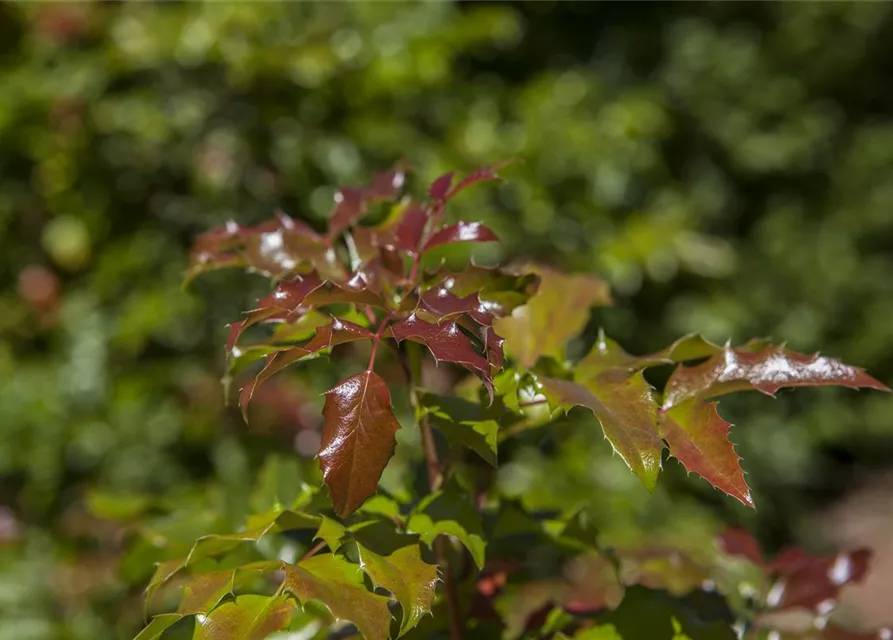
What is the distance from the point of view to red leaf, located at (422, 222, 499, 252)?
88 centimetres

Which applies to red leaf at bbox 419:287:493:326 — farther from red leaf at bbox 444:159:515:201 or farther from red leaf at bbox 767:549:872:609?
red leaf at bbox 767:549:872:609

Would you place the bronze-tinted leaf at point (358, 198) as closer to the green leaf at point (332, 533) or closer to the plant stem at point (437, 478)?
the plant stem at point (437, 478)

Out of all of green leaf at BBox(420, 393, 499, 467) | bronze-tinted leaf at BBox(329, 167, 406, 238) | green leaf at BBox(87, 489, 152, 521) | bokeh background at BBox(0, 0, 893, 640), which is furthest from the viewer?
bokeh background at BBox(0, 0, 893, 640)

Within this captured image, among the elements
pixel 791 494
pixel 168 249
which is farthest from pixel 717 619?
pixel 791 494

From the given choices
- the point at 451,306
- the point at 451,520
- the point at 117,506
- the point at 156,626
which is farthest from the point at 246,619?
the point at 117,506

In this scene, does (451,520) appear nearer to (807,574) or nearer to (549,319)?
(549,319)

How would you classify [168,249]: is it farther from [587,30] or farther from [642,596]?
[587,30]

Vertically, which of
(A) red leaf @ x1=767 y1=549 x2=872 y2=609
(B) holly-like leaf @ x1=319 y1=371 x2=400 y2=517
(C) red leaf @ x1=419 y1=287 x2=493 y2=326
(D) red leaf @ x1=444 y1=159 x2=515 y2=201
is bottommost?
(A) red leaf @ x1=767 y1=549 x2=872 y2=609

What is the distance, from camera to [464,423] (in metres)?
0.79

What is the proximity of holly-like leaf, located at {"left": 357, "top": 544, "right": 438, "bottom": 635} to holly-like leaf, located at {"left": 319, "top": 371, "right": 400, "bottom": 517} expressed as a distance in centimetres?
5

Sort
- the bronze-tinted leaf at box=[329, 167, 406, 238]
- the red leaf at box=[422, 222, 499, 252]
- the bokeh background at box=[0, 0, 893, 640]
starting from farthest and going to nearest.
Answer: the bokeh background at box=[0, 0, 893, 640], the bronze-tinted leaf at box=[329, 167, 406, 238], the red leaf at box=[422, 222, 499, 252]

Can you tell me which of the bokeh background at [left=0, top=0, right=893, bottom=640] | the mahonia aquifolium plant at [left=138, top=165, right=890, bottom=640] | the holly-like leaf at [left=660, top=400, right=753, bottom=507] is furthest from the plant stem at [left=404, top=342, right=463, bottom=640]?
the bokeh background at [left=0, top=0, right=893, bottom=640]

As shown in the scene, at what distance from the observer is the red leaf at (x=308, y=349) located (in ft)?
2.32

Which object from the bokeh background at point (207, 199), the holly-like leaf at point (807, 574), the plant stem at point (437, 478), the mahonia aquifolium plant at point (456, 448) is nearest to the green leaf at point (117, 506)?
the mahonia aquifolium plant at point (456, 448)
